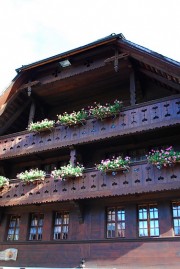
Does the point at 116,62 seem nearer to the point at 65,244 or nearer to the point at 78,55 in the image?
the point at 78,55

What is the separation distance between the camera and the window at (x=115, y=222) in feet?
45.0

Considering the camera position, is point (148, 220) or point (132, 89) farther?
point (132, 89)

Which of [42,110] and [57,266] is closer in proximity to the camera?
[57,266]

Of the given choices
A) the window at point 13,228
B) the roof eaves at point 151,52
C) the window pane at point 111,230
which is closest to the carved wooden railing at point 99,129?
the roof eaves at point 151,52

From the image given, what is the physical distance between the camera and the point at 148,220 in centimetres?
1340

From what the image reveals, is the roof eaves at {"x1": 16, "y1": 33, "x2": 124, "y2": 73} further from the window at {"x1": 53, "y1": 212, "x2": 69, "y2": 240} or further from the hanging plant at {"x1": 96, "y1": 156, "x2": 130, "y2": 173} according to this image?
the window at {"x1": 53, "y1": 212, "x2": 69, "y2": 240}

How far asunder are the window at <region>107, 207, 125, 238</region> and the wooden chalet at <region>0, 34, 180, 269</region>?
0.05 metres

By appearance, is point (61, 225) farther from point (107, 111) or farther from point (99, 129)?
point (107, 111)

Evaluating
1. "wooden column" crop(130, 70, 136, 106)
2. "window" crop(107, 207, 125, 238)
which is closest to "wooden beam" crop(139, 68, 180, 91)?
"wooden column" crop(130, 70, 136, 106)

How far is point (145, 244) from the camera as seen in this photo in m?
12.7

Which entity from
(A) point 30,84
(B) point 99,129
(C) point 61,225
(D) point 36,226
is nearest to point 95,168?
(B) point 99,129

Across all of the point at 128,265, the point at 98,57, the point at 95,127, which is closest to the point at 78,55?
the point at 98,57

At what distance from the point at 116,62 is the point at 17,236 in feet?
31.8

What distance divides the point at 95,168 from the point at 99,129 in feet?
6.35
